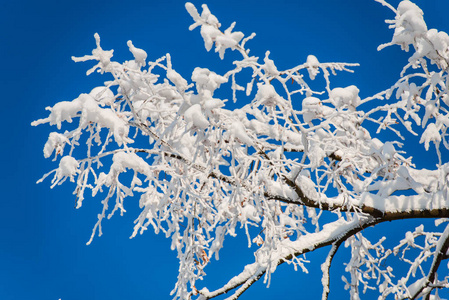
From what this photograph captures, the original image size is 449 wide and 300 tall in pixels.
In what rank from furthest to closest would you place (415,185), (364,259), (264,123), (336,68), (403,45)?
(364,259)
(415,185)
(264,123)
(336,68)
(403,45)

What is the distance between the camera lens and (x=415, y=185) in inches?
139

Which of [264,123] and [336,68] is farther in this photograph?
[264,123]

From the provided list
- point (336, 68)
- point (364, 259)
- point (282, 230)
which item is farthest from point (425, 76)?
point (364, 259)

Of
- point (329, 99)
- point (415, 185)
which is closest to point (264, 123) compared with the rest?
point (329, 99)

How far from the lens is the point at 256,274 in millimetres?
4242

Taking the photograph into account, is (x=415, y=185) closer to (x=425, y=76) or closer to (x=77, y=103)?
(x=425, y=76)

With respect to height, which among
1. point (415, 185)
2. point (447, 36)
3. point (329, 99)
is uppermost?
point (329, 99)

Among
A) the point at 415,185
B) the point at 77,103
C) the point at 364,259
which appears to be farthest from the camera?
the point at 364,259

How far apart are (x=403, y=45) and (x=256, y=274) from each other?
2833 millimetres

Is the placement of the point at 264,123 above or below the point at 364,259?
above

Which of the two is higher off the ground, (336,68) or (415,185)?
(336,68)

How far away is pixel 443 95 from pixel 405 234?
10.3ft

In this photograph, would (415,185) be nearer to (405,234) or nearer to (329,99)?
(329,99)

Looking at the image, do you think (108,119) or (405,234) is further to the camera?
(405,234)
